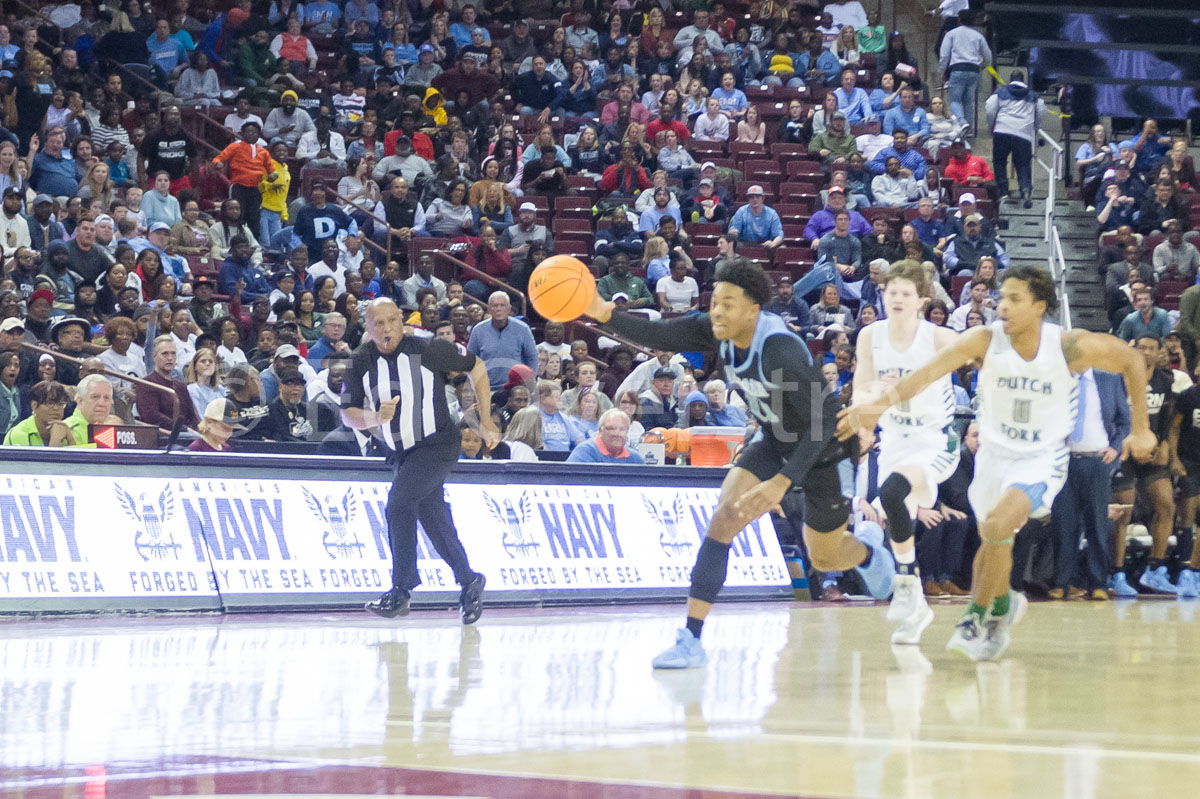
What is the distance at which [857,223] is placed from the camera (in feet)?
71.1

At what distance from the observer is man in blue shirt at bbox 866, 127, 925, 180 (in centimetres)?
2286

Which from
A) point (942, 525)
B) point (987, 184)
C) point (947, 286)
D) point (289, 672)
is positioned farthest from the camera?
point (987, 184)

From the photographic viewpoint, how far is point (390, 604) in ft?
34.9

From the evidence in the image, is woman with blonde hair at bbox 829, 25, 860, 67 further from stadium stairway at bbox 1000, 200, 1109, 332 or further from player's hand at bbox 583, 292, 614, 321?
player's hand at bbox 583, 292, 614, 321

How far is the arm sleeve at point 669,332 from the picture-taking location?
26.3ft

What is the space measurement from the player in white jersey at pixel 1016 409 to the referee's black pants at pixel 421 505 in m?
3.47

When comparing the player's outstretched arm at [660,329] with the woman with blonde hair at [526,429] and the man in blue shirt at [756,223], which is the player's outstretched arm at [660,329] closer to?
the woman with blonde hair at [526,429]

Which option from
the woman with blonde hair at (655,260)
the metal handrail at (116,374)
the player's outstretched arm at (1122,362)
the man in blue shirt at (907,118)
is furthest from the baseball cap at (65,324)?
the man in blue shirt at (907,118)

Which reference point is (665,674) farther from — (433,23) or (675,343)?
(433,23)

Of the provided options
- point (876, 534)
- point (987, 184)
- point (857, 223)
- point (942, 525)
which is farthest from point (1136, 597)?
point (987, 184)

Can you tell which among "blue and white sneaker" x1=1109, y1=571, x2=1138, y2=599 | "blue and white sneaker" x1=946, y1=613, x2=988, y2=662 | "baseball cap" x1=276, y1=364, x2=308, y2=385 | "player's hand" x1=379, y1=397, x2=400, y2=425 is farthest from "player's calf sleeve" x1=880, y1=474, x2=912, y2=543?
"blue and white sneaker" x1=1109, y1=571, x2=1138, y2=599

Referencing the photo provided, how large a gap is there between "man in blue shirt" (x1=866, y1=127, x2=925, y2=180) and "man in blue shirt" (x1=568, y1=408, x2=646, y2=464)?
405 inches

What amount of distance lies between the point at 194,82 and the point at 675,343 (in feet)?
50.7

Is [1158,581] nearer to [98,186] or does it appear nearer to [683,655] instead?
[683,655]
